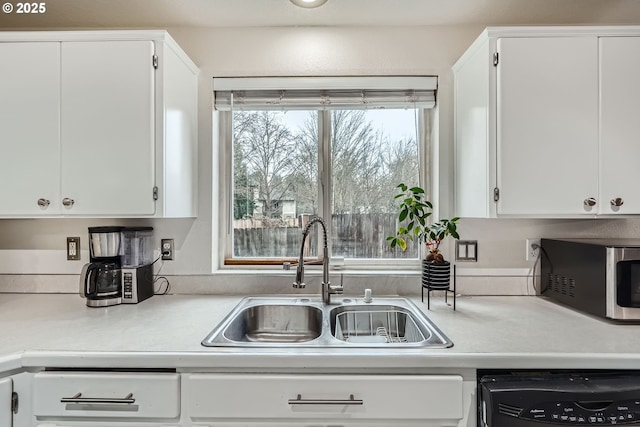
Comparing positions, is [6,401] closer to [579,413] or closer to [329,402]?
[329,402]

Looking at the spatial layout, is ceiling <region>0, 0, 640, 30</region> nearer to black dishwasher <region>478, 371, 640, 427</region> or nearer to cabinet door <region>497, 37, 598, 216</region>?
cabinet door <region>497, 37, 598, 216</region>

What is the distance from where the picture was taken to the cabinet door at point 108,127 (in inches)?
55.9

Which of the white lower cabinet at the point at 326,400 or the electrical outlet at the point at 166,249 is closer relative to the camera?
the white lower cabinet at the point at 326,400

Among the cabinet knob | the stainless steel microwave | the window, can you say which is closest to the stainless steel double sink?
the window

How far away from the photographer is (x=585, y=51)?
1396 mm

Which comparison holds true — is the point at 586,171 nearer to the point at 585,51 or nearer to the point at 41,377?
the point at 585,51

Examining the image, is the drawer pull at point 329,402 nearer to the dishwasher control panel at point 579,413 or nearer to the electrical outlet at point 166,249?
the dishwasher control panel at point 579,413

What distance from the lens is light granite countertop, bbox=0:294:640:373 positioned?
1032mm

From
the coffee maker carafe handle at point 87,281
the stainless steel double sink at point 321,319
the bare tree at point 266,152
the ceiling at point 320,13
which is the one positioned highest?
the ceiling at point 320,13

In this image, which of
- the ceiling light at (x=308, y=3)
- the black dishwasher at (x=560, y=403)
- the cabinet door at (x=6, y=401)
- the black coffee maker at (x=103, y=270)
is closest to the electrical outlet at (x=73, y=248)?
the black coffee maker at (x=103, y=270)

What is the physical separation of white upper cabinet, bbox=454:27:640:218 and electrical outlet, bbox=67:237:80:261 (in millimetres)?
2071

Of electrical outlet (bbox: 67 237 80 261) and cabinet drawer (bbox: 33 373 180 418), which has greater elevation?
electrical outlet (bbox: 67 237 80 261)

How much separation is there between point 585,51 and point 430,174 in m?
0.83

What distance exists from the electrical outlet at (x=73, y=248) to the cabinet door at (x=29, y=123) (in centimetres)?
37
